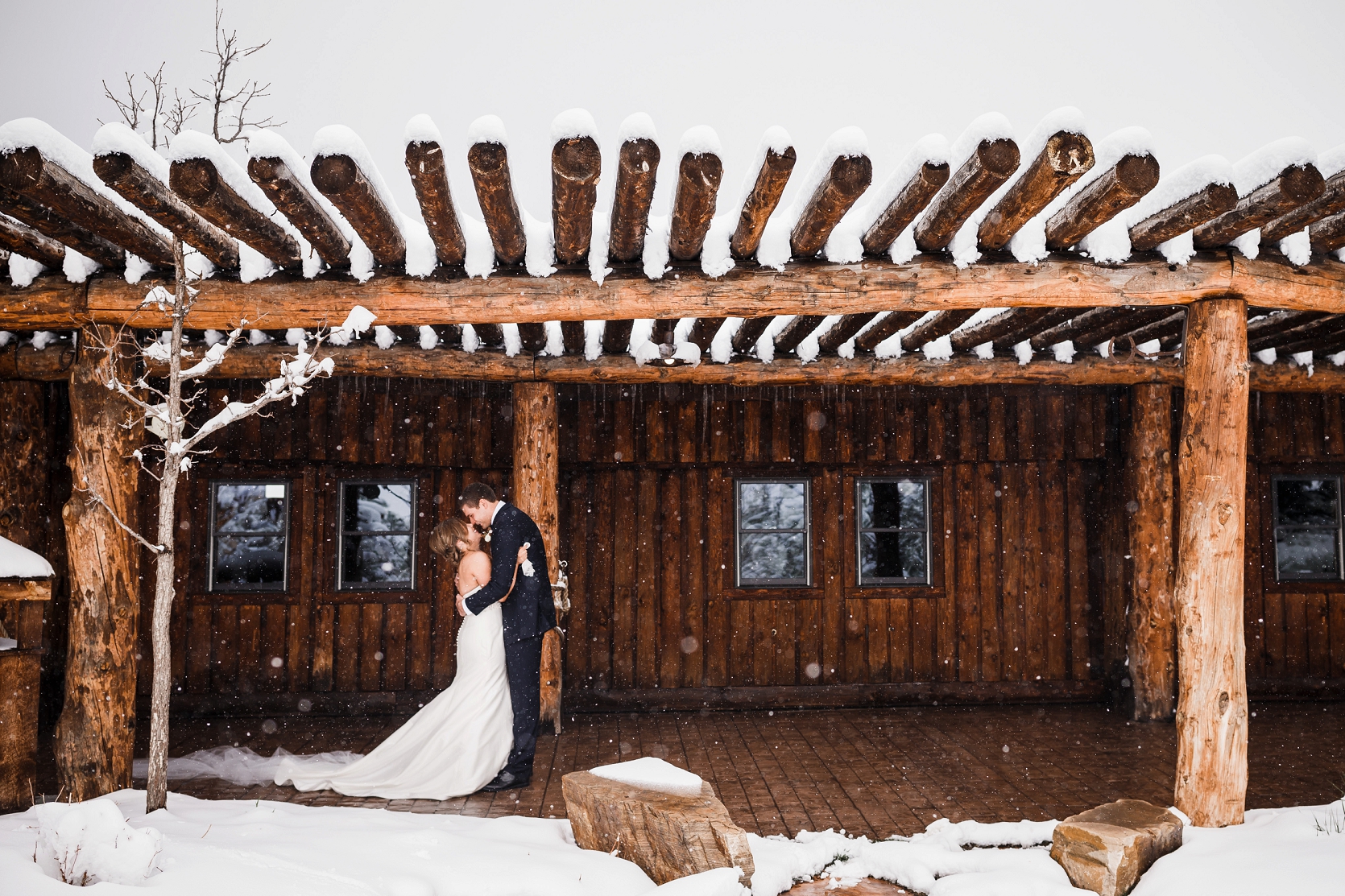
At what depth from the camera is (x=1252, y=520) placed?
816 cm

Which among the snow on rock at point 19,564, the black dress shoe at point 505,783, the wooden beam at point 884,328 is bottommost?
the black dress shoe at point 505,783

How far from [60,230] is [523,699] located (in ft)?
11.6

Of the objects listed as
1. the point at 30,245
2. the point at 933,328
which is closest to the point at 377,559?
the point at 30,245

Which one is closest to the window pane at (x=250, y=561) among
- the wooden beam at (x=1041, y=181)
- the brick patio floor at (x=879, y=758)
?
the brick patio floor at (x=879, y=758)

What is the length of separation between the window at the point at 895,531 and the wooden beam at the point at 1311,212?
4231mm

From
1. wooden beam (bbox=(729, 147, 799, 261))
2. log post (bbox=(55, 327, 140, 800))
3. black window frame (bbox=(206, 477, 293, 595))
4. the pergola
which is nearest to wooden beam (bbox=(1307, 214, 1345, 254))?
the pergola

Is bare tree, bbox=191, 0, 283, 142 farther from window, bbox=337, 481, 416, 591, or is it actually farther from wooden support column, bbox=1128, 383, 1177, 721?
wooden support column, bbox=1128, 383, 1177, 721

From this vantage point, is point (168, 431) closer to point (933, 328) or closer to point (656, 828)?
point (656, 828)

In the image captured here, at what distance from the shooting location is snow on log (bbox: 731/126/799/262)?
3.30 m

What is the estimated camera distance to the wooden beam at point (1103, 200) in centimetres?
338

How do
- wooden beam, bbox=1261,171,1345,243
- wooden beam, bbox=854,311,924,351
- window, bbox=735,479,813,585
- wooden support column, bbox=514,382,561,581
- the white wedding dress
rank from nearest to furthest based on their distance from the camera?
wooden beam, bbox=1261,171,1345,243 → the white wedding dress → wooden beam, bbox=854,311,924,351 → wooden support column, bbox=514,382,561,581 → window, bbox=735,479,813,585

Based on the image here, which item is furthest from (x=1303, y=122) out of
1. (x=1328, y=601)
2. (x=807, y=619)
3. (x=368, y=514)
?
(x=368, y=514)

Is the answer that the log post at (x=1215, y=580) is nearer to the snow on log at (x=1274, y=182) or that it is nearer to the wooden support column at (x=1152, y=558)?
the snow on log at (x=1274, y=182)

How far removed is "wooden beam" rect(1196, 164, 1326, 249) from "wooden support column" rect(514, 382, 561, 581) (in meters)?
4.49
